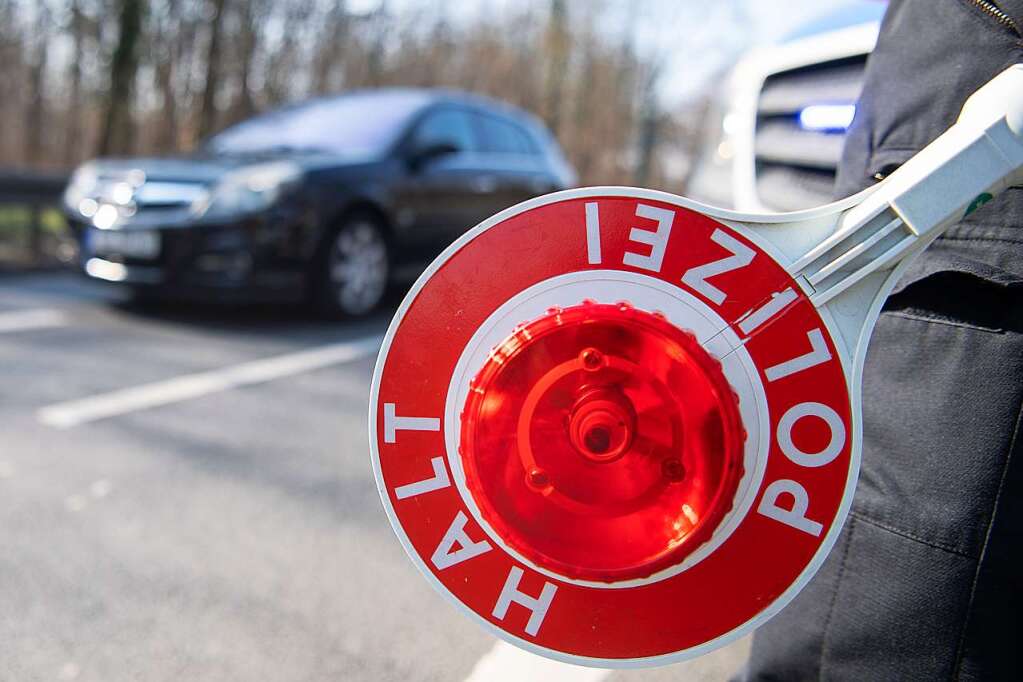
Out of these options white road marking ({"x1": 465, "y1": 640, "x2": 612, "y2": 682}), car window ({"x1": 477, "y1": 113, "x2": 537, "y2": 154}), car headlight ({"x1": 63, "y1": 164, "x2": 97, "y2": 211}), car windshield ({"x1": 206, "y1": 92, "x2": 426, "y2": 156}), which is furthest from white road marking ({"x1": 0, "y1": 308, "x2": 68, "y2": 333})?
white road marking ({"x1": 465, "y1": 640, "x2": 612, "y2": 682})

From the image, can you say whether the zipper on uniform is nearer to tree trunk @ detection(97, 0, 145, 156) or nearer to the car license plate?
the car license plate

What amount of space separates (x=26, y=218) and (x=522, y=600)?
Result: 8144 mm

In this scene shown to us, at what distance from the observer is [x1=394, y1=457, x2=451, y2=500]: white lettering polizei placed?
98cm

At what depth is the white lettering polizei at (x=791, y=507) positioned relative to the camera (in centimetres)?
94

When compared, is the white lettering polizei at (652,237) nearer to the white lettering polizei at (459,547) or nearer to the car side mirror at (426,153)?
the white lettering polizei at (459,547)

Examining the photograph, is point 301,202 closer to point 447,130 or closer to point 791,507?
point 447,130

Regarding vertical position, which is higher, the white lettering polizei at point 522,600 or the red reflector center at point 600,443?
the red reflector center at point 600,443

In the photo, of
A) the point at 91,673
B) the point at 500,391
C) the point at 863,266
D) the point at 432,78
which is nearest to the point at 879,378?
the point at 863,266

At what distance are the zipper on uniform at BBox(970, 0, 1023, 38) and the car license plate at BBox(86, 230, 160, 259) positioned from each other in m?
4.84

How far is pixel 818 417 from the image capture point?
94 cm

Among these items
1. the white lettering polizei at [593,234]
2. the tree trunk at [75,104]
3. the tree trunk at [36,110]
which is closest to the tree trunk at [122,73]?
the tree trunk at [75,104]

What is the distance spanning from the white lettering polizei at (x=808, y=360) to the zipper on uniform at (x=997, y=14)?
0.60 m

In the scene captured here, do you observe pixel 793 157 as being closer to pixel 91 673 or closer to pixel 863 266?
pixel 863 266

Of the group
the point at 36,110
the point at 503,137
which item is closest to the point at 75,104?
the point at 36,110
